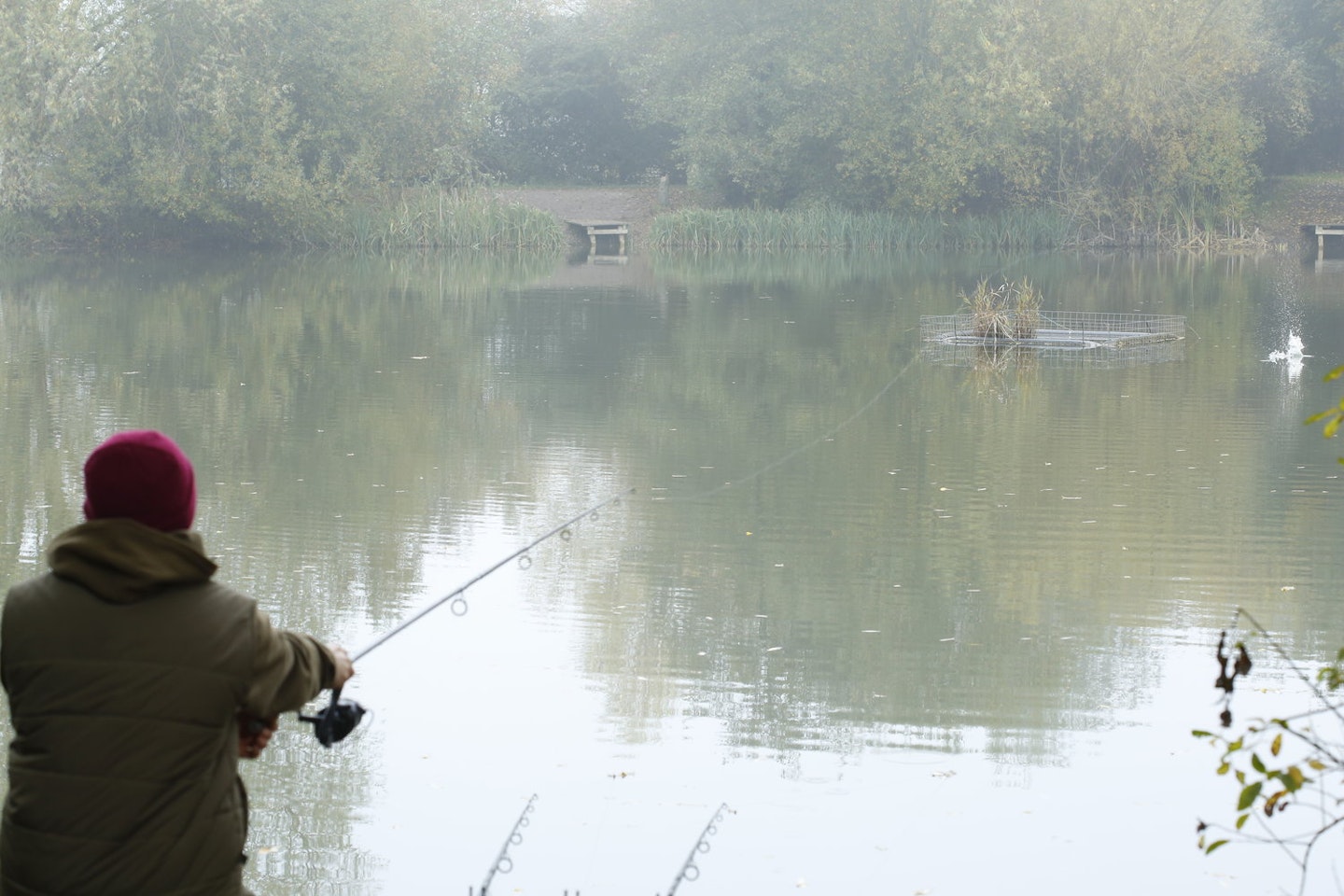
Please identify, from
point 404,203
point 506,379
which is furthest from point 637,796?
point 404,203

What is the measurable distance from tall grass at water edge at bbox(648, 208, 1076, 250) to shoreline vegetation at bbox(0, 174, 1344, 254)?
0.08 ft

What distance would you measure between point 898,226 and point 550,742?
4101cm

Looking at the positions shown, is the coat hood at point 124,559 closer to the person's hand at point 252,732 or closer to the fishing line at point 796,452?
the person's hand at point 252,732

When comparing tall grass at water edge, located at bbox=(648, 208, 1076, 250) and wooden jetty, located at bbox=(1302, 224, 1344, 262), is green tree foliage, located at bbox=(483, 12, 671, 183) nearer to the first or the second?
tall grass at water edge, located at bbox=(648, 208, 1076, 250)

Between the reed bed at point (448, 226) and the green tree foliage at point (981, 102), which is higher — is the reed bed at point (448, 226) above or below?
below

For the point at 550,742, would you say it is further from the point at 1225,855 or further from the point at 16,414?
the point at 16,414

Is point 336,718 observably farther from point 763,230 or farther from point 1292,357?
point 763,230

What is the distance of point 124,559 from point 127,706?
227 millimetres

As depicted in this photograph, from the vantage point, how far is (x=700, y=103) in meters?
46.8

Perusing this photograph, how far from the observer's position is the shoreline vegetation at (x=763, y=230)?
135 feet

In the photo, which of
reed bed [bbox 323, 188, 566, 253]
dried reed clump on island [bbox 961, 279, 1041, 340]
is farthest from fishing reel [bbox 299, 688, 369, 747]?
reed bed [bbox 323, 188, 566, 253]

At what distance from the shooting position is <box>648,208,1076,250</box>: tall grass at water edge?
44.9 metres

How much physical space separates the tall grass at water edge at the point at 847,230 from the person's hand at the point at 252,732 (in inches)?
1652

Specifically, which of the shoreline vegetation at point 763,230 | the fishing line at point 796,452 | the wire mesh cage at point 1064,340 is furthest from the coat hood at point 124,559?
the shoreline vegetation at point 763,230
